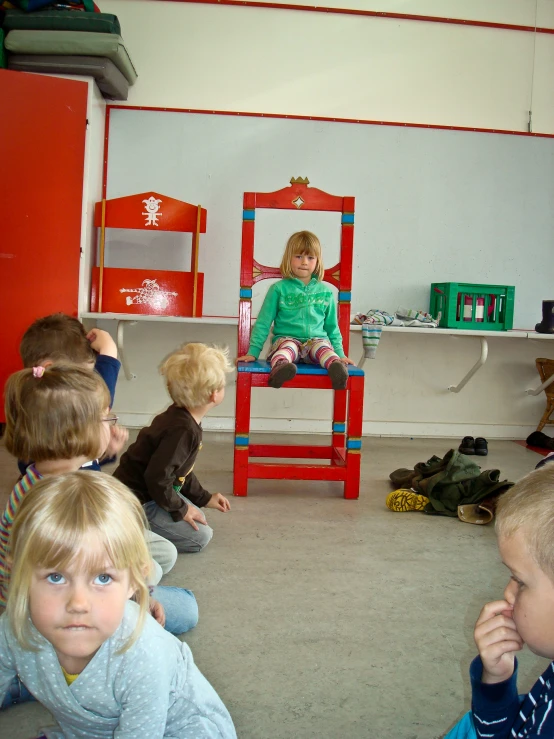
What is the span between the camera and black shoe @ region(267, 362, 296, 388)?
3.08m

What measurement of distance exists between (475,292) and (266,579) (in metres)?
2.69

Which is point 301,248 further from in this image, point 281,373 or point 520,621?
point 520,621

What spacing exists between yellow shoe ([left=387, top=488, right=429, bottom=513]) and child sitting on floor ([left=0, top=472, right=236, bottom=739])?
192 centimetres

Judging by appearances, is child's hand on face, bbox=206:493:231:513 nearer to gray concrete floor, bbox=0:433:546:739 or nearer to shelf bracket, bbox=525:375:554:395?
gray concrete floor, bbox=0:433:546:739

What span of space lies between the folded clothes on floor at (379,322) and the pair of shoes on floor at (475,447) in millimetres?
733

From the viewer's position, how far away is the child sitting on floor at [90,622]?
1089mm

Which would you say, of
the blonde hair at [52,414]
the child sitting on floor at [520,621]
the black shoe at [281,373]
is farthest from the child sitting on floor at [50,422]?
the black shoe at [281,373]

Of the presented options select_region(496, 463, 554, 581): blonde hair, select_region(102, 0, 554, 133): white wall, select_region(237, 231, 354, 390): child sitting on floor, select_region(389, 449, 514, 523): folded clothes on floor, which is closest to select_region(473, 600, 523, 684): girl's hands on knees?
select_region(496, 463, 554, 581): blonde hair

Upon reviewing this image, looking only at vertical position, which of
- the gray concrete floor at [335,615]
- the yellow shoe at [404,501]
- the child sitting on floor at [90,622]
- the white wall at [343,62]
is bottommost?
the gray concrete floor at [335,615]

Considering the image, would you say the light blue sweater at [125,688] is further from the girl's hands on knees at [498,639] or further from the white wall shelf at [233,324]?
the white wall shelf at [233,324]

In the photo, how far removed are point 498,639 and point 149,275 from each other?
3.53 m

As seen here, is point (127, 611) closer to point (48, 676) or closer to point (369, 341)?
point (48, 676)

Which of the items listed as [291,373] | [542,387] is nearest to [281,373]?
[291,373]

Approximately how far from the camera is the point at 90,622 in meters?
1.09
